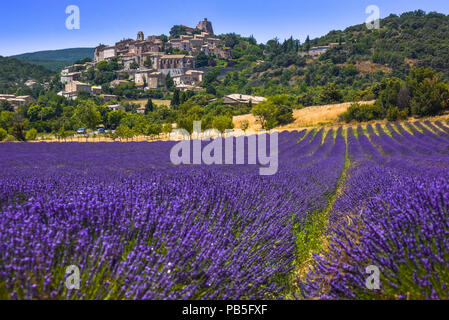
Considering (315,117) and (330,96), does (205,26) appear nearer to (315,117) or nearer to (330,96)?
(330,96)

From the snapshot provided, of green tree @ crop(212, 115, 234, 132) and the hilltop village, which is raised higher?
the hilltop village

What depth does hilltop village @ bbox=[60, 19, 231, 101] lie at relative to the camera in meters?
100

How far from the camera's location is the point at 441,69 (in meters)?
62.4

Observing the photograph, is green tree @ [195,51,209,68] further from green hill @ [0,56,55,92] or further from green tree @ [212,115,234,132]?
green tree @ [212,115,234,132]

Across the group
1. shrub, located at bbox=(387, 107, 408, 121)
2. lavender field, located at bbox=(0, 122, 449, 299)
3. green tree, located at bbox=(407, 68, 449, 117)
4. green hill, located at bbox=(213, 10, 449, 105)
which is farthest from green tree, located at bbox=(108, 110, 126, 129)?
lavender field, located at bbox=(0, 122, 449, 299)

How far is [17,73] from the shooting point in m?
117

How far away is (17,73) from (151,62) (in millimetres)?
48785

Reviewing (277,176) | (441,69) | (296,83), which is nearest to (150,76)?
(296,83)

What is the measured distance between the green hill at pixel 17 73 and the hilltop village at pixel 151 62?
883 cm

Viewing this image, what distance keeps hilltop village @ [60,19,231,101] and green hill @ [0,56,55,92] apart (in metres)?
8.83

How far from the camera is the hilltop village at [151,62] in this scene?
3942 inches

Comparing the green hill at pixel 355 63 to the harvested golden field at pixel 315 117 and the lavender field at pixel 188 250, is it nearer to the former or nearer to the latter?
the harvested golden field at pixel 315 117

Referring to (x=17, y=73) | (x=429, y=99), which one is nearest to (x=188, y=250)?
(x=429, y=99)
